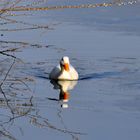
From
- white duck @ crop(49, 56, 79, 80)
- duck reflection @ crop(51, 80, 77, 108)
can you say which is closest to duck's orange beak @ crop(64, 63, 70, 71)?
white duck @ crop(49, 56, 79, 80)

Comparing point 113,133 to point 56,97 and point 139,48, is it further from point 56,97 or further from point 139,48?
point 139,48

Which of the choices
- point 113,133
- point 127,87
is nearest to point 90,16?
point 127,87

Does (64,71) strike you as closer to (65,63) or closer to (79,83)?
(65,63)

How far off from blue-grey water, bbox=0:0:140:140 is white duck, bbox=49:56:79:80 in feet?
0.44

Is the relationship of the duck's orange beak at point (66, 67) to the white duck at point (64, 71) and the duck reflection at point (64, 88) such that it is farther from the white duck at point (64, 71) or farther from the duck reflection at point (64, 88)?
the duck reflection at point (64, 88)

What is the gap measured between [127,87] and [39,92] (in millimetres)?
1278

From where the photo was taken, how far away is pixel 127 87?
8.48m

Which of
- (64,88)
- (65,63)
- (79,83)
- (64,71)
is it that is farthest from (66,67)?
(64,88)

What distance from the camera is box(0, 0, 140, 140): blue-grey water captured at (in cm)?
593

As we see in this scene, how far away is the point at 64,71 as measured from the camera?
10133 millimetres

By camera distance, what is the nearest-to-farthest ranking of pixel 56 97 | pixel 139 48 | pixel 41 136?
pixel 41 136
pixel 56 97
pixel 139 48

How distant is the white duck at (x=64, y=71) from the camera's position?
9.66 meters

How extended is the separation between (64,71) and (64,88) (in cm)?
115

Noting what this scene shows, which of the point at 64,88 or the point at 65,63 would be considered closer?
the point at 64,88
